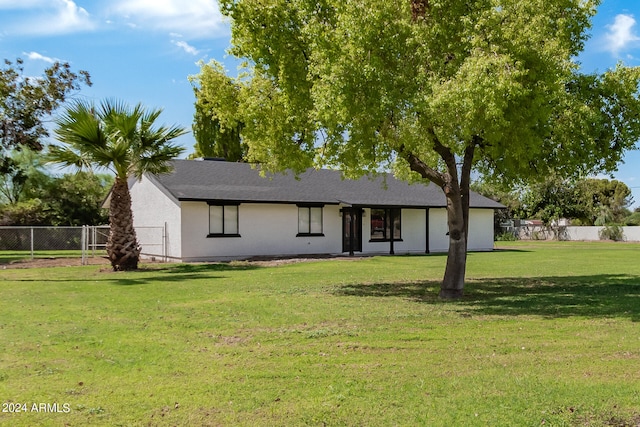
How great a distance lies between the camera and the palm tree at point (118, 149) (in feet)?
63.5

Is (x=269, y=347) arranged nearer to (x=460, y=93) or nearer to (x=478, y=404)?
(x=478, y=404)

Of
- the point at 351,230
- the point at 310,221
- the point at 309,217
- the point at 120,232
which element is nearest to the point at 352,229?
the point at 351,230

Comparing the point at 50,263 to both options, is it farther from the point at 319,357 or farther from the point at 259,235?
the point at 319,357

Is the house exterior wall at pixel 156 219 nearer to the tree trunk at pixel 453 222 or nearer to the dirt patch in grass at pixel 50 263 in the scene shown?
the dirt patch in grass at pixel 50 263

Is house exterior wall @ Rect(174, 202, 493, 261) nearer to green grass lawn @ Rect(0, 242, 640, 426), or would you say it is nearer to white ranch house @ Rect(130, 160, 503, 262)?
white ranch house @ Rect(130, 160, 503, 262)

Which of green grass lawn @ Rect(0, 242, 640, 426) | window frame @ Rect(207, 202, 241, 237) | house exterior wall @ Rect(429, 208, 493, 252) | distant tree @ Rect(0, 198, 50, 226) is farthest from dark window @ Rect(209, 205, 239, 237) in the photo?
distant tree @ Rect(0, 198, 50, 226)

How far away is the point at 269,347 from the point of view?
7.87 metres

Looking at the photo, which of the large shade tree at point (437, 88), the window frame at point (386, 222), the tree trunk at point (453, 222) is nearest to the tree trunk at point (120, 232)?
the large shade tree at point (437, 88)

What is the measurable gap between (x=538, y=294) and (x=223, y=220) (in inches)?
650

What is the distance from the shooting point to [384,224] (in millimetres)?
32469

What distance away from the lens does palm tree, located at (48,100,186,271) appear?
63.5 ft

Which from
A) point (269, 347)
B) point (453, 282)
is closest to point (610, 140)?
point (453, 282)

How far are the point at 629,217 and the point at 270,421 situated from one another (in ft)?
269

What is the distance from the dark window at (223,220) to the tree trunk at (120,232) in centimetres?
594
